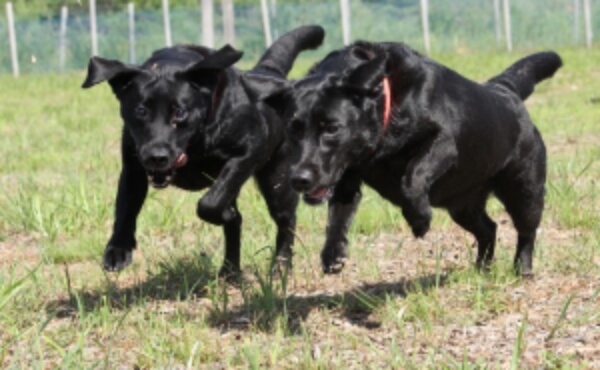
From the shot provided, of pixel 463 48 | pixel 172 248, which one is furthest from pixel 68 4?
pixel 172 248

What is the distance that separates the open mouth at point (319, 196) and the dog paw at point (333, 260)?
0.34 meters

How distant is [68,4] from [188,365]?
25.1 metres

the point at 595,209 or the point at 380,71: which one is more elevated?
the point at 380,71

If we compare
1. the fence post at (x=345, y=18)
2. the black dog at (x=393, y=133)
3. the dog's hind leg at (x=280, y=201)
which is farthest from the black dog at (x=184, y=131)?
A: the fence post at (x=345, y=18)

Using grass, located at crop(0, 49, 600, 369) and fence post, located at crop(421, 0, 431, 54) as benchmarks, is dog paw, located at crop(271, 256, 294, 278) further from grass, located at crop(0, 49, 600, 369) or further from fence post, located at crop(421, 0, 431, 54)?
fence post, located at crop(421, 0, 431, 54)

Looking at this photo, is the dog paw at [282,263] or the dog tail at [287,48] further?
the dog tail at [287,48]

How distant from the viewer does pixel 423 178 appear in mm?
4824

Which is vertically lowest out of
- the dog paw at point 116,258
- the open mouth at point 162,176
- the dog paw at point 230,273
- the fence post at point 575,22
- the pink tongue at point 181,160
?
the fence post at point 575,22

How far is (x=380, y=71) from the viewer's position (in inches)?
181

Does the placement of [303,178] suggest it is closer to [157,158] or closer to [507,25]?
[157,158]

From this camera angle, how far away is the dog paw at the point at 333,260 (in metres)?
5.00

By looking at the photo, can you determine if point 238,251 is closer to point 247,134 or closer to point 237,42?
point 247,134

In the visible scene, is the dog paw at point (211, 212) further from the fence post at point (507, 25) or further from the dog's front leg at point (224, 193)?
the fence post at point (507, 25)

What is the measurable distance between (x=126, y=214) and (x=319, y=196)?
1.16 metres
